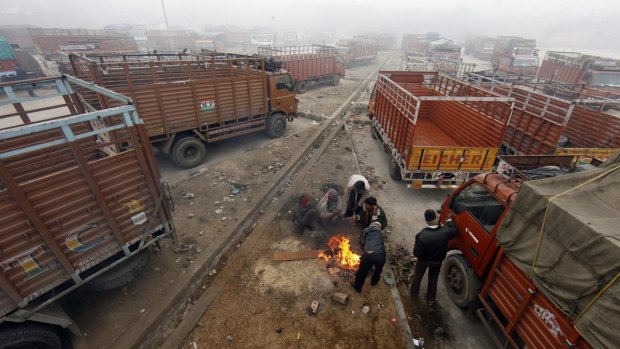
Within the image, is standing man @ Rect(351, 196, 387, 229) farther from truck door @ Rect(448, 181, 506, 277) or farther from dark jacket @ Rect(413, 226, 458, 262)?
truck door @ Rect(448, 181, 506, 277)

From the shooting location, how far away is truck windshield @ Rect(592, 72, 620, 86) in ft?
47.8

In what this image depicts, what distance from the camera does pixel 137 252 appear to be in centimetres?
444

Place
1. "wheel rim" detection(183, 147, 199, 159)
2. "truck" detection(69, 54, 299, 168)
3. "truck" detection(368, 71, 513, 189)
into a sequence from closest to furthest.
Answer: "truck" detection(368, 71, 513, 189)
"truck" detection(69, 54, 299, 168)
"wheel rim" detection(183, 147, 199, 159)

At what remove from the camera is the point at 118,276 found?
14.1 feet

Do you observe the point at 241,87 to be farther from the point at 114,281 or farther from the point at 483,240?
the point at 483,240

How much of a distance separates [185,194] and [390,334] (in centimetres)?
578

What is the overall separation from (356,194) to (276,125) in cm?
585

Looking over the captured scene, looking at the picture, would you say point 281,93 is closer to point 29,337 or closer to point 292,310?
point 292,310

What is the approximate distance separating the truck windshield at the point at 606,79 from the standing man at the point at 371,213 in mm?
17357

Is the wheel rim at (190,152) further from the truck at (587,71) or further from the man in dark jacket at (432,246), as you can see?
the truck at (587,71)

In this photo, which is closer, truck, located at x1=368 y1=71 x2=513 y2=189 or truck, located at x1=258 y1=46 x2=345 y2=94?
truck, located at x1=368 y1=71 x2=513 y2=189

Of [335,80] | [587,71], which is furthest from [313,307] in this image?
[587,71]

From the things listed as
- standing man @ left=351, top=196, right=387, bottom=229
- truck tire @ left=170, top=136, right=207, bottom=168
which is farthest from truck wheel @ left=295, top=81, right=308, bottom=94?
standing man @ left=351, top=196, right=387, bottom=229

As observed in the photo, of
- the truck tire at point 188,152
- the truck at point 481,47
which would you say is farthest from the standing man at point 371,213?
the truck at point 481,47
